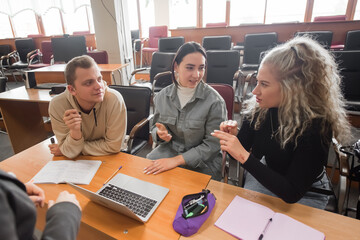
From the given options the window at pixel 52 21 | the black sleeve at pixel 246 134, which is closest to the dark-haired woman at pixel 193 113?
the black sleeve at pixel 246 134

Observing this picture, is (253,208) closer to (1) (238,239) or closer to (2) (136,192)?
(1) (238,239)

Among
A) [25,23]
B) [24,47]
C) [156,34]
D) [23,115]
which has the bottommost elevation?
[23,115]

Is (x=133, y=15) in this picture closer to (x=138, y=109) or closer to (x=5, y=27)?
(x=5, y=27)

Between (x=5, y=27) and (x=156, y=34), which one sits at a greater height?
(x=5, y=27)

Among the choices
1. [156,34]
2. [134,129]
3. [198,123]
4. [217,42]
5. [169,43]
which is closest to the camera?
[198,123]

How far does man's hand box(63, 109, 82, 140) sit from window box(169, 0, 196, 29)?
290 inches

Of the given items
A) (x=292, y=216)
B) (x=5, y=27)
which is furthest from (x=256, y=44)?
(x=5, y=27)

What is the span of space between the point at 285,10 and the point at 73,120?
7.62 meters

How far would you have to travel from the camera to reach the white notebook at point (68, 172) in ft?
3.58

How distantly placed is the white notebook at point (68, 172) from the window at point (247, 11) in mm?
7427

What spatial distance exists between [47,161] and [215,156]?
1.04m

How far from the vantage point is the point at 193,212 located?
2.75 ft

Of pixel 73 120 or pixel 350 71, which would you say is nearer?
pixel 73 120

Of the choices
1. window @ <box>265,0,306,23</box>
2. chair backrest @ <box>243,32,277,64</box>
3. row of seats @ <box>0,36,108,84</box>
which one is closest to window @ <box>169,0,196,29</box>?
window @ <box>265,0,306,23</box>
